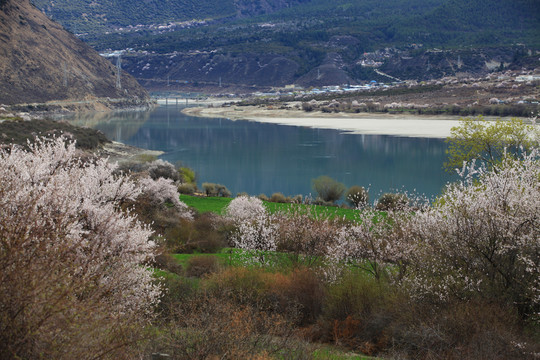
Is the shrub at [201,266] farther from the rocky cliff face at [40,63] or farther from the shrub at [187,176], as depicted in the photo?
the rocky cliff face at [40,63]

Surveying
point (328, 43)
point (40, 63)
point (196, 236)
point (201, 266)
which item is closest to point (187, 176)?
point (196, 236)

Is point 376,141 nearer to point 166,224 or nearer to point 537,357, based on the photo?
point 166,224

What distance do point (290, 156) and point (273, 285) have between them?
28.0 meters

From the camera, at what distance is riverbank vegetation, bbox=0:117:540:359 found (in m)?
4.61

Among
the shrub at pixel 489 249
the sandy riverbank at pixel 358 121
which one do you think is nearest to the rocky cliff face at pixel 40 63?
the sandy riverbank at pixel 358 121

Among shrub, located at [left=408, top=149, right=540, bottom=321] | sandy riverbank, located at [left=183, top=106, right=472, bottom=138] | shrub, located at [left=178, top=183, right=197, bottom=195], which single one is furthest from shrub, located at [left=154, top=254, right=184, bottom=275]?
sandy riverbank, located at [left=183, top=106, right=472, bottom=138]

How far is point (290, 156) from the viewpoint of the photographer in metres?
38.1

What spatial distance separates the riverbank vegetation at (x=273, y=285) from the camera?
15.1 feet

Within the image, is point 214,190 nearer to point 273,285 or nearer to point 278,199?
point 278,199

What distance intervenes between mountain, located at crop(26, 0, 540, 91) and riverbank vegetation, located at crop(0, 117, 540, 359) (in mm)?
97658

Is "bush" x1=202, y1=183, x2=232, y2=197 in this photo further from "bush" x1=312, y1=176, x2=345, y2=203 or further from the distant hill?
the distant hill

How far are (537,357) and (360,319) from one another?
307 cm

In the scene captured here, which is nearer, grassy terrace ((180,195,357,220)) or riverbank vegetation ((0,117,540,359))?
riverbank vegetation ((0,117,540,359))

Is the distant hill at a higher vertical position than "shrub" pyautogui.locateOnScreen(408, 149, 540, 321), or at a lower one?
higher
